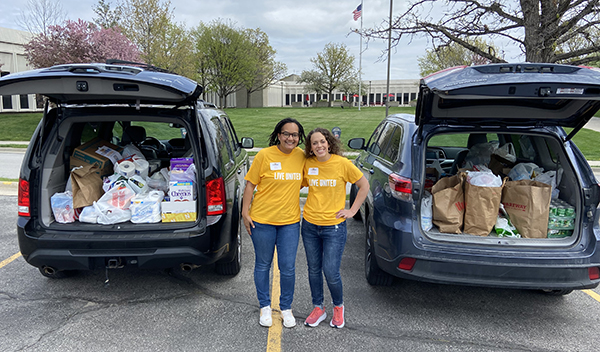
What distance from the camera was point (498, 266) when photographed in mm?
2930

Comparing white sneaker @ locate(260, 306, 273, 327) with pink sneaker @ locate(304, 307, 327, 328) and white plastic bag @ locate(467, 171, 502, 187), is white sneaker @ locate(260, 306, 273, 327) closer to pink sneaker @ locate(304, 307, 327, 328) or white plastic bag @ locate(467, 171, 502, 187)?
pink sneaker @ locate(304, 307, 327, 328)

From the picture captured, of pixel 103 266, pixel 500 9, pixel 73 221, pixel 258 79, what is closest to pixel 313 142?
pixel 103 266

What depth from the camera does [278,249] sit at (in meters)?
3.09

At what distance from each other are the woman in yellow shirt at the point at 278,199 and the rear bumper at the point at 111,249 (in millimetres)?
521

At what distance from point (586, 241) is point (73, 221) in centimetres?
425

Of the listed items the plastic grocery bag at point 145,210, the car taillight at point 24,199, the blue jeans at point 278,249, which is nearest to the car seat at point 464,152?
the blue jeans at point 278,249

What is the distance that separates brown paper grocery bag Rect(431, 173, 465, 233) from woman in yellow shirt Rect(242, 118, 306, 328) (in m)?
1.23

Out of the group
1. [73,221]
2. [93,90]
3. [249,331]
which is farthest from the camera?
[73,221]

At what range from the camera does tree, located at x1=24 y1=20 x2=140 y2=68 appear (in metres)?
20.2

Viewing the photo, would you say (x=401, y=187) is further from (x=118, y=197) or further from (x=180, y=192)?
(x=118, y=197)

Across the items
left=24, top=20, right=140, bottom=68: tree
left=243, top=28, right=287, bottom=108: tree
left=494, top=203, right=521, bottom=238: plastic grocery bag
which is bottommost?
left=494, top=203, right=521, bottom=238: plastic grocery bag

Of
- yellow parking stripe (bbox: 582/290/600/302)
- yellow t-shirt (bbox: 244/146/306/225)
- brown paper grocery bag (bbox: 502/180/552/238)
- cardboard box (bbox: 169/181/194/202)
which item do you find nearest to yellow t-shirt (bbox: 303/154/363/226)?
yellow t-shirt (bbox: 244/146/306/225)

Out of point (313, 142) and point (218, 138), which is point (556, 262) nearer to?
point (313, 142)

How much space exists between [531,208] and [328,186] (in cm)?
178
